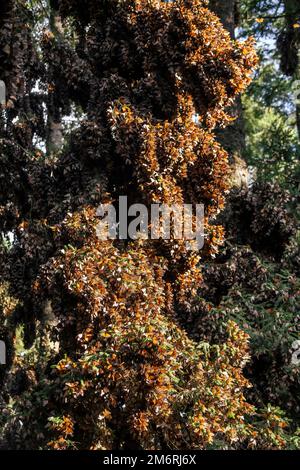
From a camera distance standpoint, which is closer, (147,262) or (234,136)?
(147,262)

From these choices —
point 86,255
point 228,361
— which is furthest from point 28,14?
point 228,361

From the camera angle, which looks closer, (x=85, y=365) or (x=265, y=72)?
(x=85, y=365)

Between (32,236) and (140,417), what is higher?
(32,236)

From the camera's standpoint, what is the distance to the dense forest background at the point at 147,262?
7.27m

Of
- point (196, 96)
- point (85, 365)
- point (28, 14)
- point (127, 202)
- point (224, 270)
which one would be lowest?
point (85, 365)

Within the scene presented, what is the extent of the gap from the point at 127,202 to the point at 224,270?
2.50 m

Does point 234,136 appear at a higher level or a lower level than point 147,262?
higher

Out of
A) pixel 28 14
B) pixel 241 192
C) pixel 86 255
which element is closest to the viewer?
pixel 86 255

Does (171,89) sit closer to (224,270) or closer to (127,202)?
(127,202)

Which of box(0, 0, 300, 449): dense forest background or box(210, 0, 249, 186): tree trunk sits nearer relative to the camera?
box(0, 0, 300, 449): dense forest background

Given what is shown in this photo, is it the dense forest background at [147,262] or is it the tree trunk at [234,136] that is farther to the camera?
the tree trunk at [234,136]

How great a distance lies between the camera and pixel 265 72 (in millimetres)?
23531

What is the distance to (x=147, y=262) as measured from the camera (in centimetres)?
827

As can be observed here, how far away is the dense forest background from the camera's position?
7.27m
